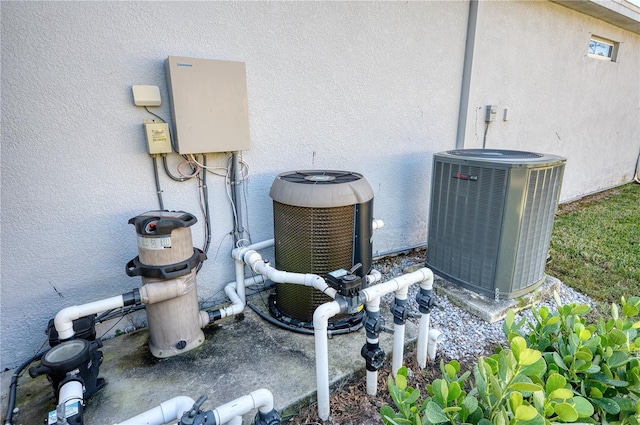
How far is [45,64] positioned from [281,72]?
138cm

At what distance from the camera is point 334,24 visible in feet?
8.54

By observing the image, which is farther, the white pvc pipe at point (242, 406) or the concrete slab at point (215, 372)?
the concrete slab at point (215, 372)

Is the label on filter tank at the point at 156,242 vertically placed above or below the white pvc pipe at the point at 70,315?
above

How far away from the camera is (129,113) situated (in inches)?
77.7

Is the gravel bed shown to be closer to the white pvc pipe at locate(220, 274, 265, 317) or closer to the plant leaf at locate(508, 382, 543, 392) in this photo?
the white pvc pipe at locate(220, 274, 265, 317)

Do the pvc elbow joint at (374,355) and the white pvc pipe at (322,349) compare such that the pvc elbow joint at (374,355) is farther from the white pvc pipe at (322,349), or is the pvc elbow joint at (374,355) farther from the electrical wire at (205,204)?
the electrical wire at (205,204)

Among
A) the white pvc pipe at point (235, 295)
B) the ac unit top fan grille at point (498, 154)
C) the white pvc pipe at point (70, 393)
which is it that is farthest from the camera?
the ac unit top fan grille at point (498, 154)

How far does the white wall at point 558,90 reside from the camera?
12.2 ft

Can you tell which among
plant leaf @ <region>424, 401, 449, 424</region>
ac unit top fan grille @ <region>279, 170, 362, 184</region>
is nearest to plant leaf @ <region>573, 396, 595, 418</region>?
plant leaf @ <region>424, 401, 449, 424</region>

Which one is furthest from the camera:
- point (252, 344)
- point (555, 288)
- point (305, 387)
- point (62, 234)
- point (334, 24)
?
point (555, 288)

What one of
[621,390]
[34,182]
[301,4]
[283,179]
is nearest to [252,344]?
[283,179]

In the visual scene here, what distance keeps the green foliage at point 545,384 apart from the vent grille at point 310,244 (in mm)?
1071

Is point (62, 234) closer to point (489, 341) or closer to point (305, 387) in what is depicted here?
point (305, 387)

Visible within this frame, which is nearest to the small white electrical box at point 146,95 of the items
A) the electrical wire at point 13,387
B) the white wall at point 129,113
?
the white wall at point 129,113
